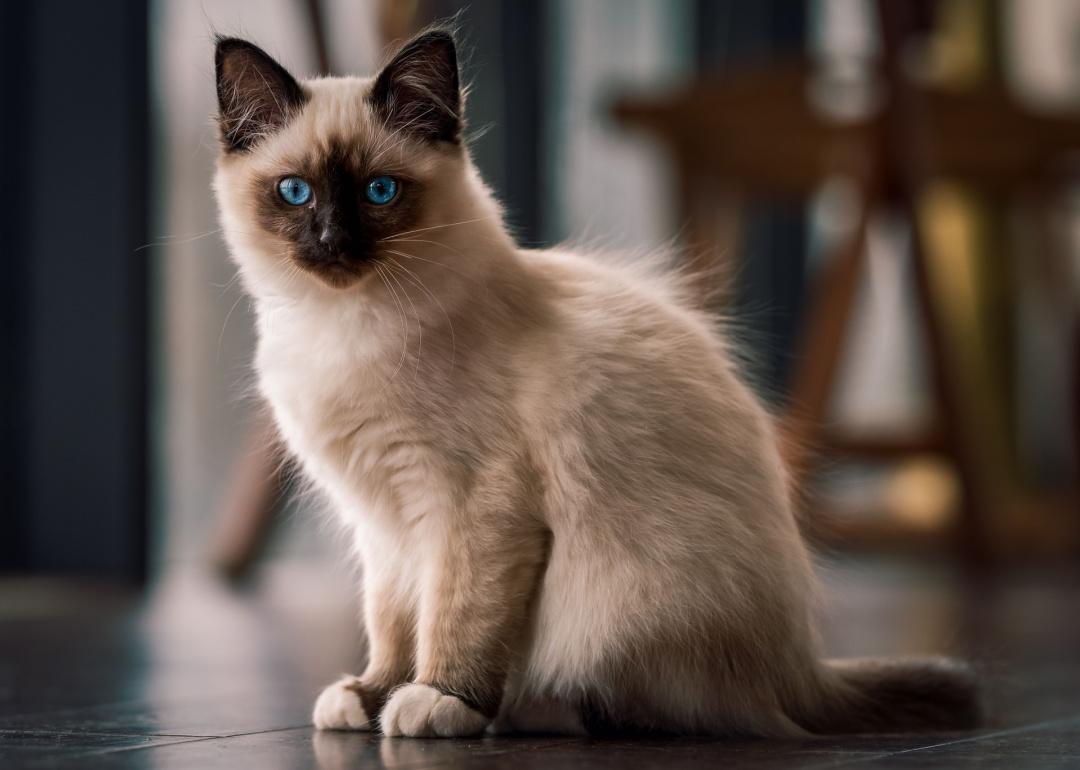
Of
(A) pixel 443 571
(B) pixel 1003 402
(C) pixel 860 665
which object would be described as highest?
(A) pixel 443 571

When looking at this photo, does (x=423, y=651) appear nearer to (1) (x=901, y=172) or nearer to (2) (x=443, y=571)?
(2) (x=443, y=571)

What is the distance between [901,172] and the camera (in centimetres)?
360

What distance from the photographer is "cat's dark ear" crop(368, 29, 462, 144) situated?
154 centimetres

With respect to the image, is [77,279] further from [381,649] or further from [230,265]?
[381,649]

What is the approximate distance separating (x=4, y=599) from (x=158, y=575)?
28.6 inches

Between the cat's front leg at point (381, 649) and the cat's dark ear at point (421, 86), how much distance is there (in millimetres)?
512

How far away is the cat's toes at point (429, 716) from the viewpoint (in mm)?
1404

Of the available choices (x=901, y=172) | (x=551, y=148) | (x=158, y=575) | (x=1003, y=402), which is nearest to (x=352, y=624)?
(x=158, y=575)

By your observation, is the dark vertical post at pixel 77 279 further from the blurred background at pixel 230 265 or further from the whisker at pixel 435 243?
the whisker at pixel 435 243

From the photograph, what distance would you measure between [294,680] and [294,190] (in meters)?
0.80

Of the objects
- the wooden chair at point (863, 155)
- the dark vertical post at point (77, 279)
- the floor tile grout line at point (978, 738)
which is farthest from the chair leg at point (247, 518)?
the floor tile grout line at point (978, 738)

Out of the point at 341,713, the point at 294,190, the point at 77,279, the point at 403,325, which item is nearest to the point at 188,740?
the point at 341,713

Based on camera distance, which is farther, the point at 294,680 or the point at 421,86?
the point at 294,680

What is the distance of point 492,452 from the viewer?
1464mm
